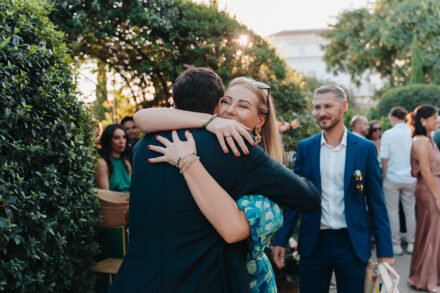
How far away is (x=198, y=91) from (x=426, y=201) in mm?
5207

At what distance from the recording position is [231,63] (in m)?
6.14

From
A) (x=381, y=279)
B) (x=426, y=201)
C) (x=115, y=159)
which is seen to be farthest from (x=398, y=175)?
(x=381, y=279)

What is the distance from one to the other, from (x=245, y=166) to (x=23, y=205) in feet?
5.23

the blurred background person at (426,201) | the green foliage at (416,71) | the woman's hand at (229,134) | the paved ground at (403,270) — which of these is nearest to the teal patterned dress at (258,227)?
the woman's hand at (229,134)

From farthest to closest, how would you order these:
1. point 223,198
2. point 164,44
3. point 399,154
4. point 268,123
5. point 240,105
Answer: point 399,154
point 164,44
point 268,123
point 240,105
point 223,198

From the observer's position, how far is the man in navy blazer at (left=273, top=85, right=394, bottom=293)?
3193 mm

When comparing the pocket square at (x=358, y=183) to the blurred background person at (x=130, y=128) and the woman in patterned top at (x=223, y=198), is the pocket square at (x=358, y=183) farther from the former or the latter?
the blurred background person at (x=130, y=128)

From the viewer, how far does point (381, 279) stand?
2844 mm

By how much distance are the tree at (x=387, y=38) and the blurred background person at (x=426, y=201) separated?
64.5ft

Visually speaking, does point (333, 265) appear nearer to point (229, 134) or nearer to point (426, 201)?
point (229, 134)

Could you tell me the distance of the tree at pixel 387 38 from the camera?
76.7ft

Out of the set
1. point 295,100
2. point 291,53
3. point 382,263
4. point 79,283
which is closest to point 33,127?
point 79,283

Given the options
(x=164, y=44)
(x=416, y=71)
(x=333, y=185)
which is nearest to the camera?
(x=333, y=185)

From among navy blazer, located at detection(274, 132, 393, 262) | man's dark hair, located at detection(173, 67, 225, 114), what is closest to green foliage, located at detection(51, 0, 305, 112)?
navy blazer, located at detection(274, 132, 393, 262)
